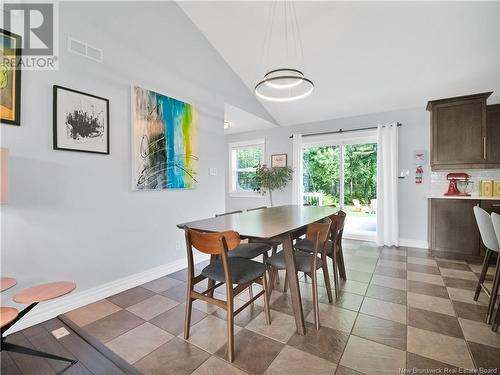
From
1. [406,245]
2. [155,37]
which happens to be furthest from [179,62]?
[406,245]

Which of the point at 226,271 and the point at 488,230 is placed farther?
the point at 488,230

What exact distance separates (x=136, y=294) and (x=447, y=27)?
459 centimetres

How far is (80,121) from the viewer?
2285 millimetres

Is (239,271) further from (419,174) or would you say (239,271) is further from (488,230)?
(419,174)

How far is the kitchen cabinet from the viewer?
3.39 m

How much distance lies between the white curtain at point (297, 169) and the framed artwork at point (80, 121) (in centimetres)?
372

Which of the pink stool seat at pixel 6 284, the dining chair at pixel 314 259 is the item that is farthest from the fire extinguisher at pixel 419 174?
the pink stool seat at pixel 6 284

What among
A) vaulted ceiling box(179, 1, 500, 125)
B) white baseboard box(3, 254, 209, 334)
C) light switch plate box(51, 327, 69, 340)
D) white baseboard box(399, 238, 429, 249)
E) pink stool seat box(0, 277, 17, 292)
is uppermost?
vaulted ceiling box(179, 1, 500, 125)

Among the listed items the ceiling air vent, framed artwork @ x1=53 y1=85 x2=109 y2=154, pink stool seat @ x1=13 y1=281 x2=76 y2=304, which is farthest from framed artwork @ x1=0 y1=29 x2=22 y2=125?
pink stool seat @ x1=13 y1=281 x2=76 y2=304

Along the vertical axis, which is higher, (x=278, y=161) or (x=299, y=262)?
(x=278, y=161)

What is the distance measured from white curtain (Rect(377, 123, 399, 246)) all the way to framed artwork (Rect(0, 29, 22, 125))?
189 inches

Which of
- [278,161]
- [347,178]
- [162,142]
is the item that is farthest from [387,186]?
[162,142]

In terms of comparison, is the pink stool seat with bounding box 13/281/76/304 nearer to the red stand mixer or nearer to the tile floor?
the tile floor

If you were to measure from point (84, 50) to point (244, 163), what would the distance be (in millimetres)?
4416
